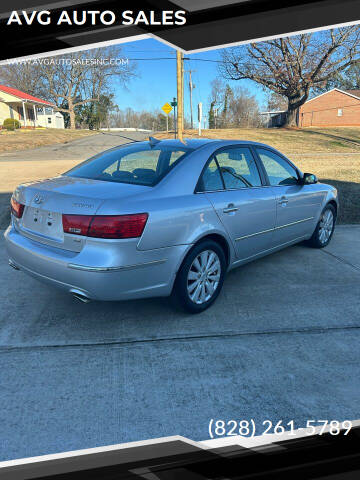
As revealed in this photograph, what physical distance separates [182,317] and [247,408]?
1.27 meters

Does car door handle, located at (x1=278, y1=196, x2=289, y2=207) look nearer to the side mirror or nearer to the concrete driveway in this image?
the side mirror

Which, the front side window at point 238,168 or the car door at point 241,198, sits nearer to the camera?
the car door at point 241,198

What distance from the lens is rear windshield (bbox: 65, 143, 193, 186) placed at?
3.41 m

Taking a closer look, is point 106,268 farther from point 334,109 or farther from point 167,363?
point 334,109

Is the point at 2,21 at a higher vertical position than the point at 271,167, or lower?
higher

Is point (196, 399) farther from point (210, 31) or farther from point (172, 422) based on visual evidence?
point (210, 31)

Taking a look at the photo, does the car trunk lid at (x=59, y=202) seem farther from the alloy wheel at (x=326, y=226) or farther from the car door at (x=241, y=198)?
the alloy wheel at (x=326, y=226)

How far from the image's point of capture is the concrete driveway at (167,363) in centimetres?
228

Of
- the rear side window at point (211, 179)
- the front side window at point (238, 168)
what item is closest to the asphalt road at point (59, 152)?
the front side window at point (238, 168)

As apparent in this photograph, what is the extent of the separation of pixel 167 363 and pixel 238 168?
2.20m

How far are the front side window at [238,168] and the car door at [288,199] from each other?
8.8 inches

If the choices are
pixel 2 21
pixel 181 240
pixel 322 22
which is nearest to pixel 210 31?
pixel 322 22

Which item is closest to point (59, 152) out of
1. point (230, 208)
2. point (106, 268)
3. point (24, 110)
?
point (230, 208)

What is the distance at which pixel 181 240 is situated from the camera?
3.21 meters
